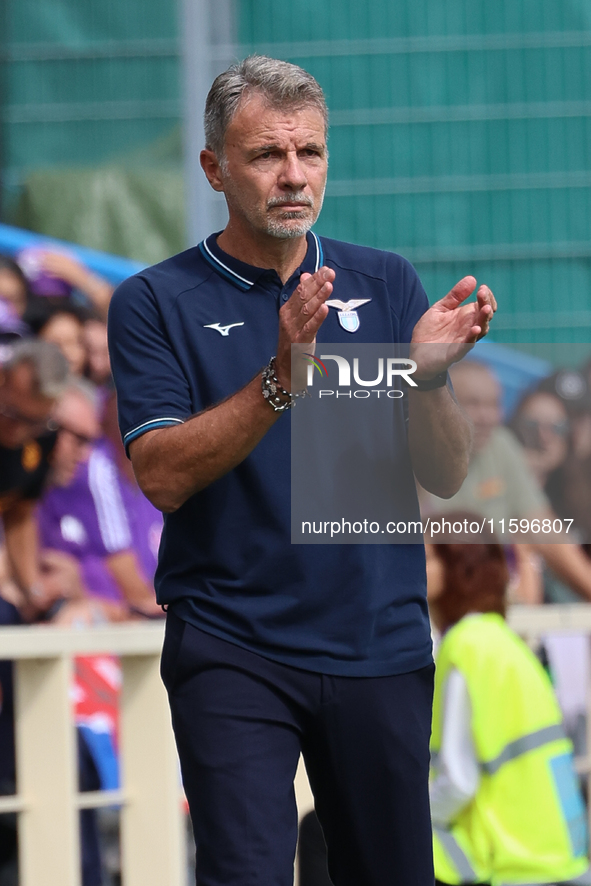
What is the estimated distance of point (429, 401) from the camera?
7.92 ft

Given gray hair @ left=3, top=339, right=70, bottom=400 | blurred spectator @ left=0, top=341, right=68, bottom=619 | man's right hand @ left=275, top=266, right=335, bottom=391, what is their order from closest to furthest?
man's right hand @ left=275, top=266, right=335, bottom=391
blurred spectator @ left=0, top=341, right=68, bottom=619
gray hair @ left=3, top=339, right=70, bottom=400

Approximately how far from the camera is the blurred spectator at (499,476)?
535 cm

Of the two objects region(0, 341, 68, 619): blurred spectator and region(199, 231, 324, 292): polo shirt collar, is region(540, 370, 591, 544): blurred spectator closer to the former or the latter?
region(0, 341, 68, 619): blurred spectator

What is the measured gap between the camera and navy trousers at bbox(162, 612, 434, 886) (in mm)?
2344

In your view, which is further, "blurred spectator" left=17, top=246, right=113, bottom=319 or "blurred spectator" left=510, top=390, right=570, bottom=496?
"blurred spectator" left=510, top=390, right=570, bottom=496

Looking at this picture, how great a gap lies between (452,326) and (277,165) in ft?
1.30

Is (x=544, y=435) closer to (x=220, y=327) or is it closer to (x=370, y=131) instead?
(x=220, y=327)

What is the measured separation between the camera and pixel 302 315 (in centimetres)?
220

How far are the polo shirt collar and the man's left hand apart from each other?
0.25 metres

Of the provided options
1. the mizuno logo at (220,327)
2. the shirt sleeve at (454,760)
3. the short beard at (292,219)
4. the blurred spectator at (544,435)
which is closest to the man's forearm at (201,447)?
the mizuno logo at (220,327)

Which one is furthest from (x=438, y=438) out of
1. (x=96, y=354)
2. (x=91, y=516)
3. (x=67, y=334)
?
(x=96, y=354)

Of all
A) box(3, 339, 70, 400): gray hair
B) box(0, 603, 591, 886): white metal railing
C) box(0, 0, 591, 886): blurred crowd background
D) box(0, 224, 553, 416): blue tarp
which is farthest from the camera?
box(0, 0, 591, 886): blurred crowd background

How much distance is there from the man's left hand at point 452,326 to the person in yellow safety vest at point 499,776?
4.69 ft

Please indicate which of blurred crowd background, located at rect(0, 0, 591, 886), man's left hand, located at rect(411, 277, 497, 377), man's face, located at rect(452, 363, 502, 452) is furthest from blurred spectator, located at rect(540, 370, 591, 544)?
man's left hand, located at rect(411, 277, 497, 377)
